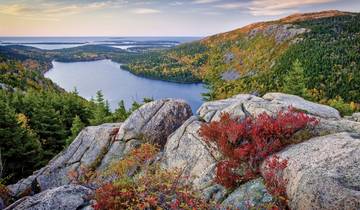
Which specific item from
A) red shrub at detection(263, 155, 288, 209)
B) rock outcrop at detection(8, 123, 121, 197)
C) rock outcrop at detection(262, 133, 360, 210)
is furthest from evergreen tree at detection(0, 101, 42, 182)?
rock outcrop at detection(262, 133, 360, 210)

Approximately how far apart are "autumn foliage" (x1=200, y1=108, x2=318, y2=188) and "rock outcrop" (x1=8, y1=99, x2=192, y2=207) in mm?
8808

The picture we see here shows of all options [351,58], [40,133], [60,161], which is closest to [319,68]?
[351,58]

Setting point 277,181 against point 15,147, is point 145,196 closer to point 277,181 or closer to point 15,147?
point 277,181

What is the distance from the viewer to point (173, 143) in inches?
707

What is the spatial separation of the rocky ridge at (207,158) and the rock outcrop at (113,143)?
2.7 inches

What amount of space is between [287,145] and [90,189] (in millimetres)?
7691

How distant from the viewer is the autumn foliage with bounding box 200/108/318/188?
1223 cm

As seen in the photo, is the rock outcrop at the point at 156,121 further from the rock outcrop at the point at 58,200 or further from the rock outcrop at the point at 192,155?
the rock outcrop at the point at 58,200

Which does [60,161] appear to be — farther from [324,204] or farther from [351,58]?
[351,58]

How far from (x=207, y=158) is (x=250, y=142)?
102 inches

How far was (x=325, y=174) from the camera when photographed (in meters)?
9.52

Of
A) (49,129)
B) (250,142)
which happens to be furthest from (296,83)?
(250,142)

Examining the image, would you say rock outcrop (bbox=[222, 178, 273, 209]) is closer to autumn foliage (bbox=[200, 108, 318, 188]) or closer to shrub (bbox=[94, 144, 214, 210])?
autumn foliage (bbox=[200, 108, 318, 188])

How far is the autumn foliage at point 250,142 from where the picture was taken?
12234 millimetres
